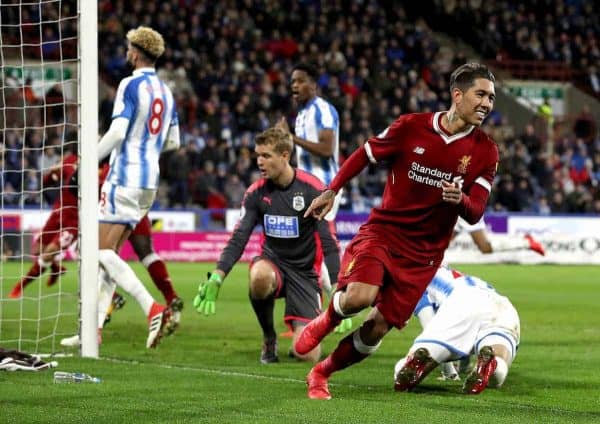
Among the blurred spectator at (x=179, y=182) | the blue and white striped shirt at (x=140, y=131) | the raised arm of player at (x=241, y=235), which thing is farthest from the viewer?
the blurred spectator at (x=179, y=182)

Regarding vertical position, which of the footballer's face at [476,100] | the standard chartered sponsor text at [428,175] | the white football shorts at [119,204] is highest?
the footballer's face at [476,100]

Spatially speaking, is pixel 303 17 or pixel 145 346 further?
pixel 303 17

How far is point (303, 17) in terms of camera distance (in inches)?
1237

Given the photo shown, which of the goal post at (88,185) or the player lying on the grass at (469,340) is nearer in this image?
the player lying on the grass at (469,340)

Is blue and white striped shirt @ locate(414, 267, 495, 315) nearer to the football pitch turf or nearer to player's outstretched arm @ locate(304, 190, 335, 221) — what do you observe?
the football pitch turf

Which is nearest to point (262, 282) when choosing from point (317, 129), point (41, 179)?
point (317, 129)

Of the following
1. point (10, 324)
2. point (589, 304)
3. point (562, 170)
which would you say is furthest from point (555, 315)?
point (562, 170)

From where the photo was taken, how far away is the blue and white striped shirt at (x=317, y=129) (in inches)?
434

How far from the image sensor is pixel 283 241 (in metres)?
8.73

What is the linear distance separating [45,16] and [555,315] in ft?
54.1

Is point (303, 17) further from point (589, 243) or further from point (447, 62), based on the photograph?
point (589, 243)

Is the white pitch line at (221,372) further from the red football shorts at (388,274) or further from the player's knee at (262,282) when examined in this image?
the player's knee at (262,282)

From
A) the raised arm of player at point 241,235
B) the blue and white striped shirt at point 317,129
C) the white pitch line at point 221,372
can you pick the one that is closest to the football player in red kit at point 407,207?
the white pitch line at point 221,372

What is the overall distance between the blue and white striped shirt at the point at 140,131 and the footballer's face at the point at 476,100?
3499mm
